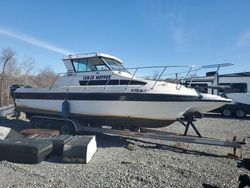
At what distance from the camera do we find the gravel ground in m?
4.73

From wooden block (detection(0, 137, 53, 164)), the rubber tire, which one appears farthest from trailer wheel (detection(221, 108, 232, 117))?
wooden block (detection(0, 137, 53, 164))

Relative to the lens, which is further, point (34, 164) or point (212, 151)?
point (212, 151)

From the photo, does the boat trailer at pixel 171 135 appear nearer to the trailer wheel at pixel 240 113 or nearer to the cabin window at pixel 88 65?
the cabin window at pixel 88 65

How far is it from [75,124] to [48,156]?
7.02ft

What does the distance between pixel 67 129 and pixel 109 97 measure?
173 centimetres

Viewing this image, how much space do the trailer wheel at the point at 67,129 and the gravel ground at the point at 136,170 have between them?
1.39 meters

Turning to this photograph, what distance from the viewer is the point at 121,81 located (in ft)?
27.5

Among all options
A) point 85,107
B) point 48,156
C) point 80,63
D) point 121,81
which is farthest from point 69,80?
point 48,156

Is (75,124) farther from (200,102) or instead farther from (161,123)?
(200,102)

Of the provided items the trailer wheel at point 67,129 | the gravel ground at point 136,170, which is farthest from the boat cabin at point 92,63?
the gravel ground at point 136,170

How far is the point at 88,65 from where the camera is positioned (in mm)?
9391

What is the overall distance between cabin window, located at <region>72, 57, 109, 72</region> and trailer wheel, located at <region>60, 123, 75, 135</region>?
2058 mm

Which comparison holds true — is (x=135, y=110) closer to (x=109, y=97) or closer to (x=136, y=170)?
(x=109, y=97)

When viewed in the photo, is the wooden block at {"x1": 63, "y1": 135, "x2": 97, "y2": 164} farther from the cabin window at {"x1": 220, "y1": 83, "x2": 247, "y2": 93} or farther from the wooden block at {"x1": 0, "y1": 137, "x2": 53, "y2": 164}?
the cabin window at {"x1": 220, "y1": 83, "x2": 247, "y2": 93}
